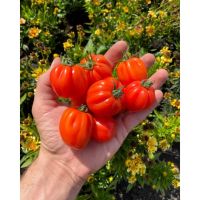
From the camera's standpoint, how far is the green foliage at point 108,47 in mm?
2307

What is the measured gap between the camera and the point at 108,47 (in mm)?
2717

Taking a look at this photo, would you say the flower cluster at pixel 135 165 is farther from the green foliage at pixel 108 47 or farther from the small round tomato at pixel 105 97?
the small round tomato at pixel 105 97

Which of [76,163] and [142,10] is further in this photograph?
[142,10]

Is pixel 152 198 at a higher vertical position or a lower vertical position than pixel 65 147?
lower

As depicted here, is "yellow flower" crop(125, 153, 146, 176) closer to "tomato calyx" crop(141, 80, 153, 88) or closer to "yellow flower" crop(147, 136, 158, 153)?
"yellow flower" crop(147, 136, 158, 153)

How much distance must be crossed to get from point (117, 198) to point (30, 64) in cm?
116

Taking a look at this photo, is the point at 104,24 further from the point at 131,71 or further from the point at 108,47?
the point at 131,71

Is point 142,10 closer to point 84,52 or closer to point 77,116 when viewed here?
point 84,52

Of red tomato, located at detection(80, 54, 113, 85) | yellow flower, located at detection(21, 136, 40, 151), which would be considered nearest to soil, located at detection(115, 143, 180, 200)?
yellow flower, located at detection(21, 136, 40, 151)

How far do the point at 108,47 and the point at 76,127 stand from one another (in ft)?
3.41

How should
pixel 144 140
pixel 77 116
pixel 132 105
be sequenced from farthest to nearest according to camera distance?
pixel 144 140, pixel 132 105, pixel 77 116

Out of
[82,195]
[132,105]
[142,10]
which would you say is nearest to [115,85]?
[132,105]

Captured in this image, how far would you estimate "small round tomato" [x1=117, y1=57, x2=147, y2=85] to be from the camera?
2.08 m

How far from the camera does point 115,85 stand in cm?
192
